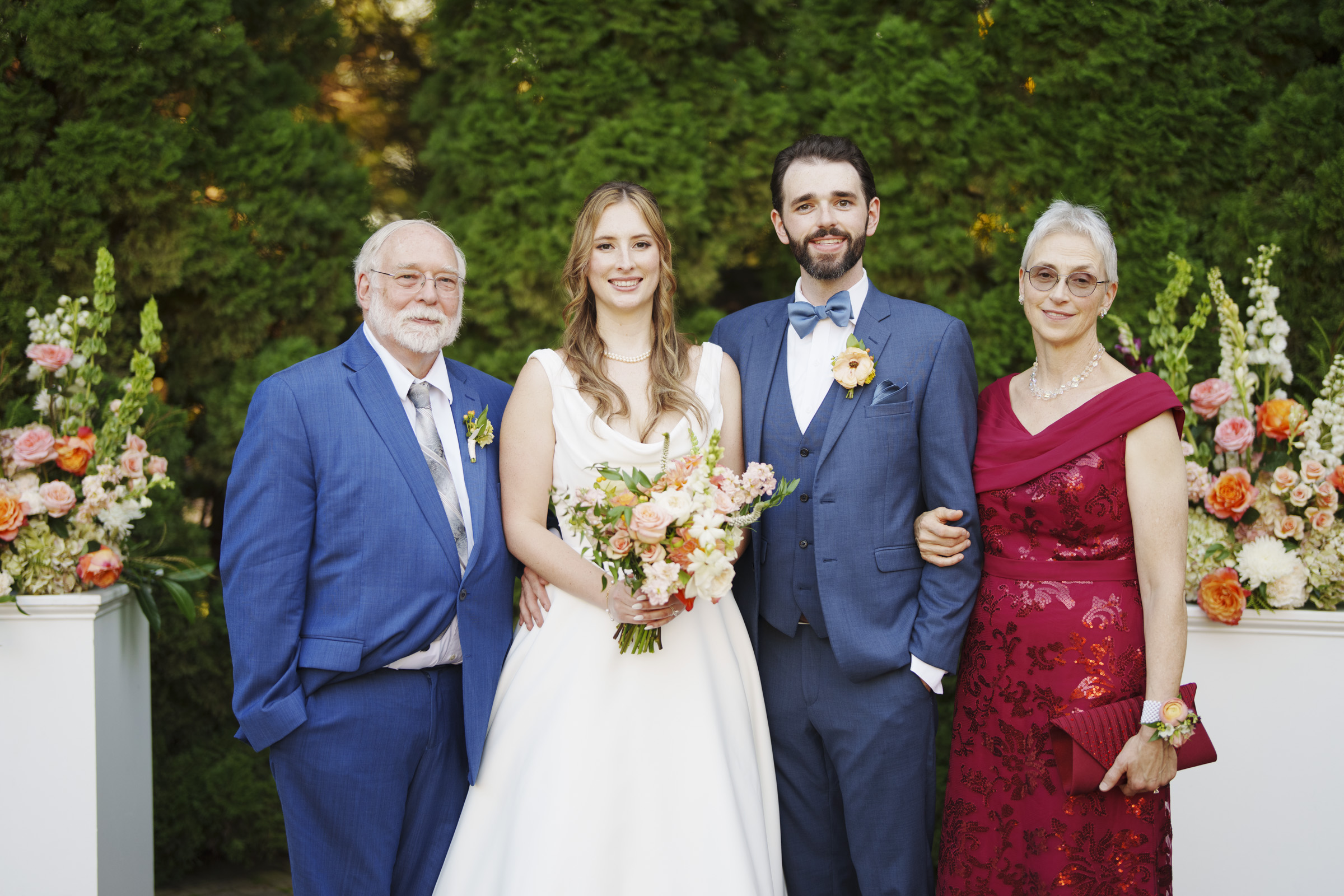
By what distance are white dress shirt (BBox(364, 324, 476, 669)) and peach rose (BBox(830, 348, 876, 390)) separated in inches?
48.3

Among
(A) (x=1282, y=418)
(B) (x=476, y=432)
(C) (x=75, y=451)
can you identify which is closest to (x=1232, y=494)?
(A) (x=1282, y=418)

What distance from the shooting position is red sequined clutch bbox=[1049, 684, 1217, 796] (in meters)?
2.70

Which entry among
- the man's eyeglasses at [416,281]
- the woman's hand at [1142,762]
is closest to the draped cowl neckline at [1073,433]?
the woman's hand at [1142,762]

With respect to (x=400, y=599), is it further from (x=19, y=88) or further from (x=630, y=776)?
(x=19, y=88)

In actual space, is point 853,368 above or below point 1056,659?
above

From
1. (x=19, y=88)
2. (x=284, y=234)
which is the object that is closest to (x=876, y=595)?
(x=284, y=234)

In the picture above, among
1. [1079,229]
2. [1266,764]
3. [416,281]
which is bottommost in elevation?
[1266,764]

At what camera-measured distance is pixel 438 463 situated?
9.91ft

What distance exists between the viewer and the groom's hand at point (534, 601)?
3041mm

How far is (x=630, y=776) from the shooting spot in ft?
9.22

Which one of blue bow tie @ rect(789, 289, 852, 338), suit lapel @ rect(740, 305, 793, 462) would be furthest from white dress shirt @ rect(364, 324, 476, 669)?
blue bow tie @ rect(789, 289, 852, 338)

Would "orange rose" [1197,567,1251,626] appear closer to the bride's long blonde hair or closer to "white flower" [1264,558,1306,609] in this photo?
"white flower" [1264,558,1306,609]

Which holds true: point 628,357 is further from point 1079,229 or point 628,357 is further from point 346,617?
point 1079,229

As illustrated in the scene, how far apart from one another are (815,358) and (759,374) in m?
0.19
